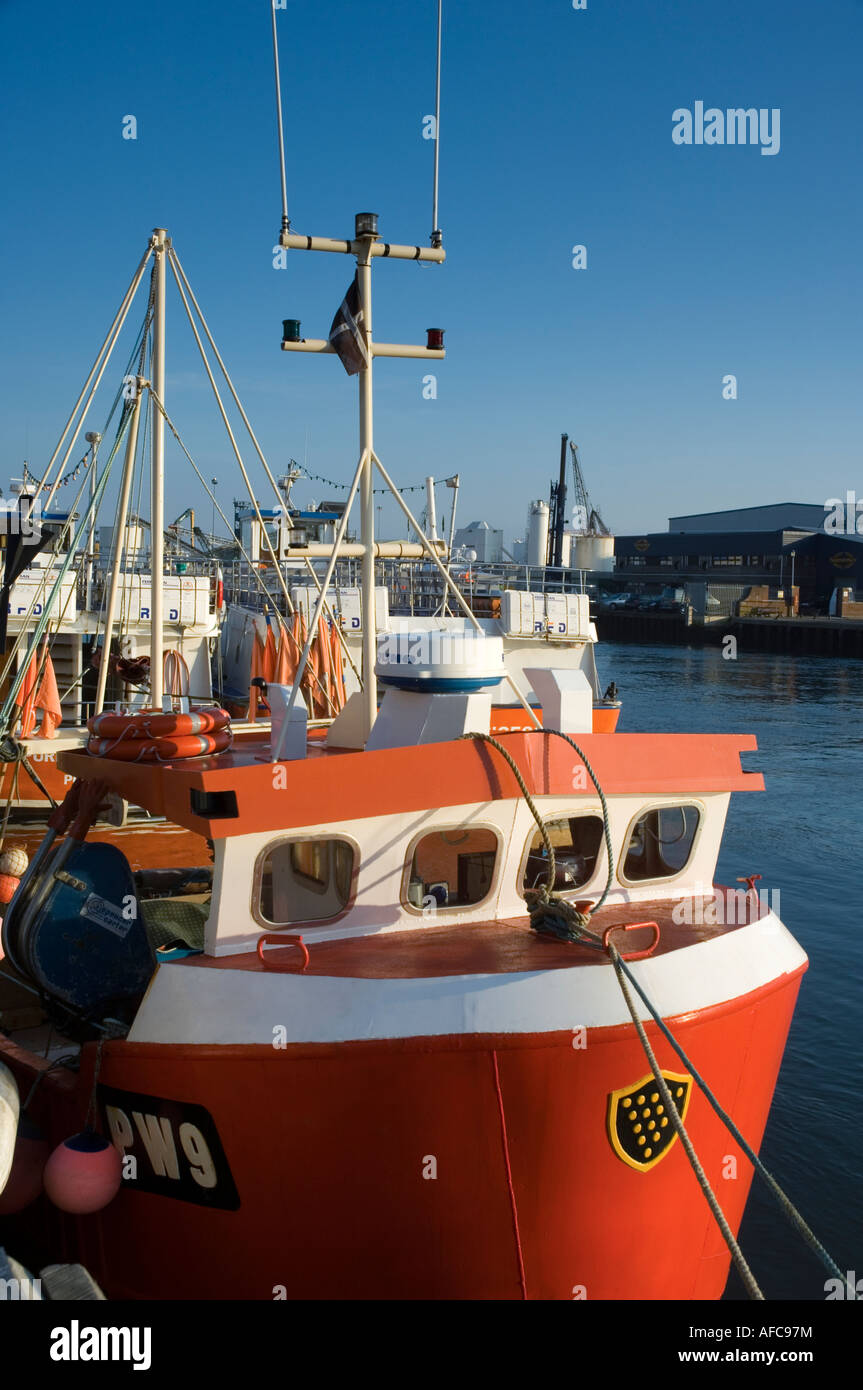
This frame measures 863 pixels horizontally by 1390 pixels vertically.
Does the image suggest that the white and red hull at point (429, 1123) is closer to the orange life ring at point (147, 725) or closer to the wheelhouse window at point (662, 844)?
the wheelhouse window at point (662, 844)

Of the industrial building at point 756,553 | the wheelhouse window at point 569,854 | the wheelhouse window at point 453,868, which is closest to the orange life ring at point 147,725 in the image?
the wheelhouse window at point 453,868

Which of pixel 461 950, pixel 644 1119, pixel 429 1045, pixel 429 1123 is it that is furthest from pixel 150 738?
pixel 644 1119

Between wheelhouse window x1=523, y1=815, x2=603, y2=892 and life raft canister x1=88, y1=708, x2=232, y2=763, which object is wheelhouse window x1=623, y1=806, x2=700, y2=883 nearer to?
wheelhouse window x1=523, y1=815, x2=603, y2=892

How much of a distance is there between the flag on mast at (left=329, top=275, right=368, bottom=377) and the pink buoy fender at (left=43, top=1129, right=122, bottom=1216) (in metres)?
6.23

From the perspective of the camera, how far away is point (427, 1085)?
650 cm

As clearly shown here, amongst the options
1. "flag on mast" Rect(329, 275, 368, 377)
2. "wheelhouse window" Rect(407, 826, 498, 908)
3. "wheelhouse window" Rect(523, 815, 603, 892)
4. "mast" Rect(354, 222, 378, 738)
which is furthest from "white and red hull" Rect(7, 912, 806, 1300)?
"flag on mast" Rect(329, 275, 368, 377)

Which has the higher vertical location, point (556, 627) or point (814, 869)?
point (556, 627)

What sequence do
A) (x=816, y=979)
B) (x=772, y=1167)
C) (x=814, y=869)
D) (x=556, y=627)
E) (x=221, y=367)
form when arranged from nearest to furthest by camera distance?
(x=772, y=1167)
(x=221, y=367)
(x=816, y=979)
(x=814, y=869)
(x=556, y=627)

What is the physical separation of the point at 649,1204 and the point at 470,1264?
1.22 m

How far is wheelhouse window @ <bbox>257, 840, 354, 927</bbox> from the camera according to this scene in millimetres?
7660

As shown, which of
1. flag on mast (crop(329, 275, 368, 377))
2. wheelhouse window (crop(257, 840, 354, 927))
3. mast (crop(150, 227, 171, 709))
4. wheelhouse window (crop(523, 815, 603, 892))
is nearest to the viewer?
wheelhouse window (crop(257, 840, 354, 927))

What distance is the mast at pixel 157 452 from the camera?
482 inches

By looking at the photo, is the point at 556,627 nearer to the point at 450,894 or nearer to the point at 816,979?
the point at 816,979
